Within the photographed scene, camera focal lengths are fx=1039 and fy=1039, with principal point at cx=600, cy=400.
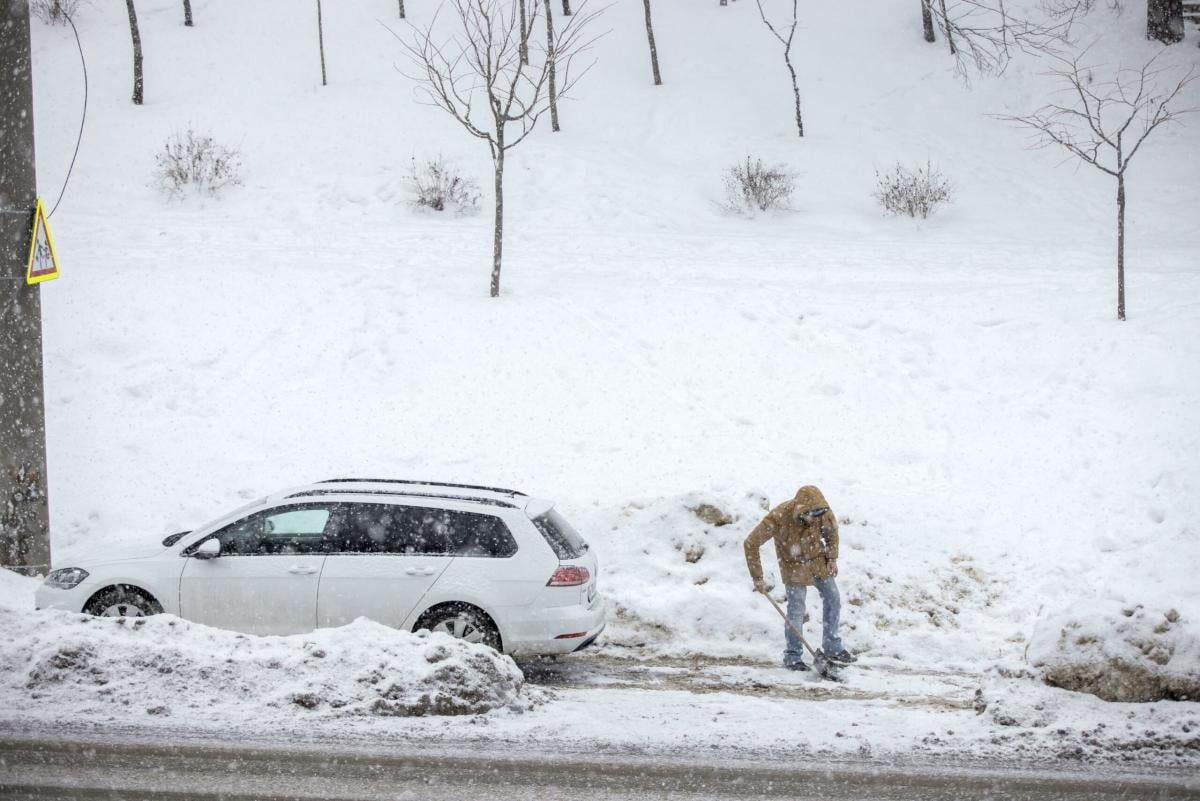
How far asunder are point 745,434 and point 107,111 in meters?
21.0

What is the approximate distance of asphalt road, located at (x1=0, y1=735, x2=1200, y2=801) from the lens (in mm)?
5535

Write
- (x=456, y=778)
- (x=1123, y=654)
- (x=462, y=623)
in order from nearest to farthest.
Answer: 1. (x=456, y=778)
2. (x=1123, y=654)
3. (x=462, y=623)

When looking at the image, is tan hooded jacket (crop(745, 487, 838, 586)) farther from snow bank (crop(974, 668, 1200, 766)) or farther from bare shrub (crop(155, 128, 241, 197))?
bare shrub (crop(155, 128, 241, 197))

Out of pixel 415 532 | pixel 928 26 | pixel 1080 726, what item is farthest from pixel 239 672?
pixel 928 26

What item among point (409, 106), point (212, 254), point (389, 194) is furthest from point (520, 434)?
point (409, 106)

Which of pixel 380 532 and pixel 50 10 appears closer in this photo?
pixel 380 532

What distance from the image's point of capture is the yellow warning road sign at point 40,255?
8953 mm

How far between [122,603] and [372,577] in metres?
2.03

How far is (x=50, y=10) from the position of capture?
30906 mm

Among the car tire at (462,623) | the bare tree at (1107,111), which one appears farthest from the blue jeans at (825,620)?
the bare tree at (1107,111)

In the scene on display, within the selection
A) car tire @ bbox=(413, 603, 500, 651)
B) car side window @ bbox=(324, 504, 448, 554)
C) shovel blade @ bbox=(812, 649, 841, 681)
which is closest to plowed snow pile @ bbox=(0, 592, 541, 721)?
car tire @ bbox=(413, 603, 500, 651)

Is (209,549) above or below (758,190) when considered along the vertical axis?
below

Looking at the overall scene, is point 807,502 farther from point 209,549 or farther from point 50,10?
point 50,10

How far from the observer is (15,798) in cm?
530
